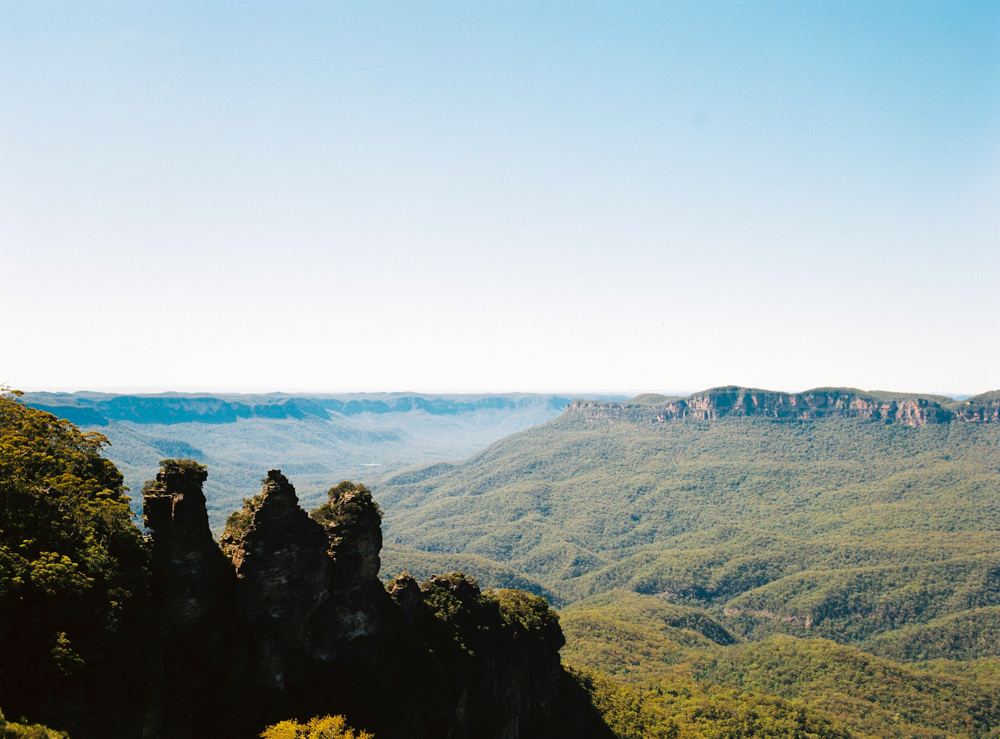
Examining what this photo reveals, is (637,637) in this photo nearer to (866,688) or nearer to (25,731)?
(866,688)

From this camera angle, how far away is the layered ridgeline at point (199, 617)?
22250 mm

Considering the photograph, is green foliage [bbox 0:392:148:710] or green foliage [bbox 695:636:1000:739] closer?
green foliage [bbox 0:392:148:710]

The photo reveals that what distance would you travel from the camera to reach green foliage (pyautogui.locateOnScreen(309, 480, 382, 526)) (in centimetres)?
4031

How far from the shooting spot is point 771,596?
189 meters

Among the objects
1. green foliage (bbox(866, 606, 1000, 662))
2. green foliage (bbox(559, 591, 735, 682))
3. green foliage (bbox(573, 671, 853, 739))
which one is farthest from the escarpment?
green foliage (bbox(866, 606, 1000, 662))

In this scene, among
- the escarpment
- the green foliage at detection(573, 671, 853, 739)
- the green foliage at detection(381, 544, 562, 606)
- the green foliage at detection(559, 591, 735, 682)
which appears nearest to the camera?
the escarpment

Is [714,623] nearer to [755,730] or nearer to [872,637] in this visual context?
[872,637]

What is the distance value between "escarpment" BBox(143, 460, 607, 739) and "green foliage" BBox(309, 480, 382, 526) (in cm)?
12

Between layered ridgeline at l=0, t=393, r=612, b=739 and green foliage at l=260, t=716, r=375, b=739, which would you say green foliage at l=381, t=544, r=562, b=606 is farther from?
green foliage at l=260, t=716, r=375, b=739

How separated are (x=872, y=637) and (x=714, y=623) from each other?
163 feet

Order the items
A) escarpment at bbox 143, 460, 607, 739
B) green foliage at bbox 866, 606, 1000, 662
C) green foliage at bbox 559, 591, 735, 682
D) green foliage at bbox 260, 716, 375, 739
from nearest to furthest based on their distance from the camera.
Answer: green foliage at bbox 260, 716, 375, 739, escarpment at bbox 143, 460, 607, 739, green foliage at bbox 559, 591, 735, 682, green foliage at bbox 866, 606, 1000, 662

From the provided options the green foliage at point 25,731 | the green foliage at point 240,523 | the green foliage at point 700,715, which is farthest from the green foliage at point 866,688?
the green foliage at point 25,731

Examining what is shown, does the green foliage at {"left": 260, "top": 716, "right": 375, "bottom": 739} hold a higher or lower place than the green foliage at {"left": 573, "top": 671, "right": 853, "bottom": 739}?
higher

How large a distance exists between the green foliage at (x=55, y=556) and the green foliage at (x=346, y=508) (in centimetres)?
1367
